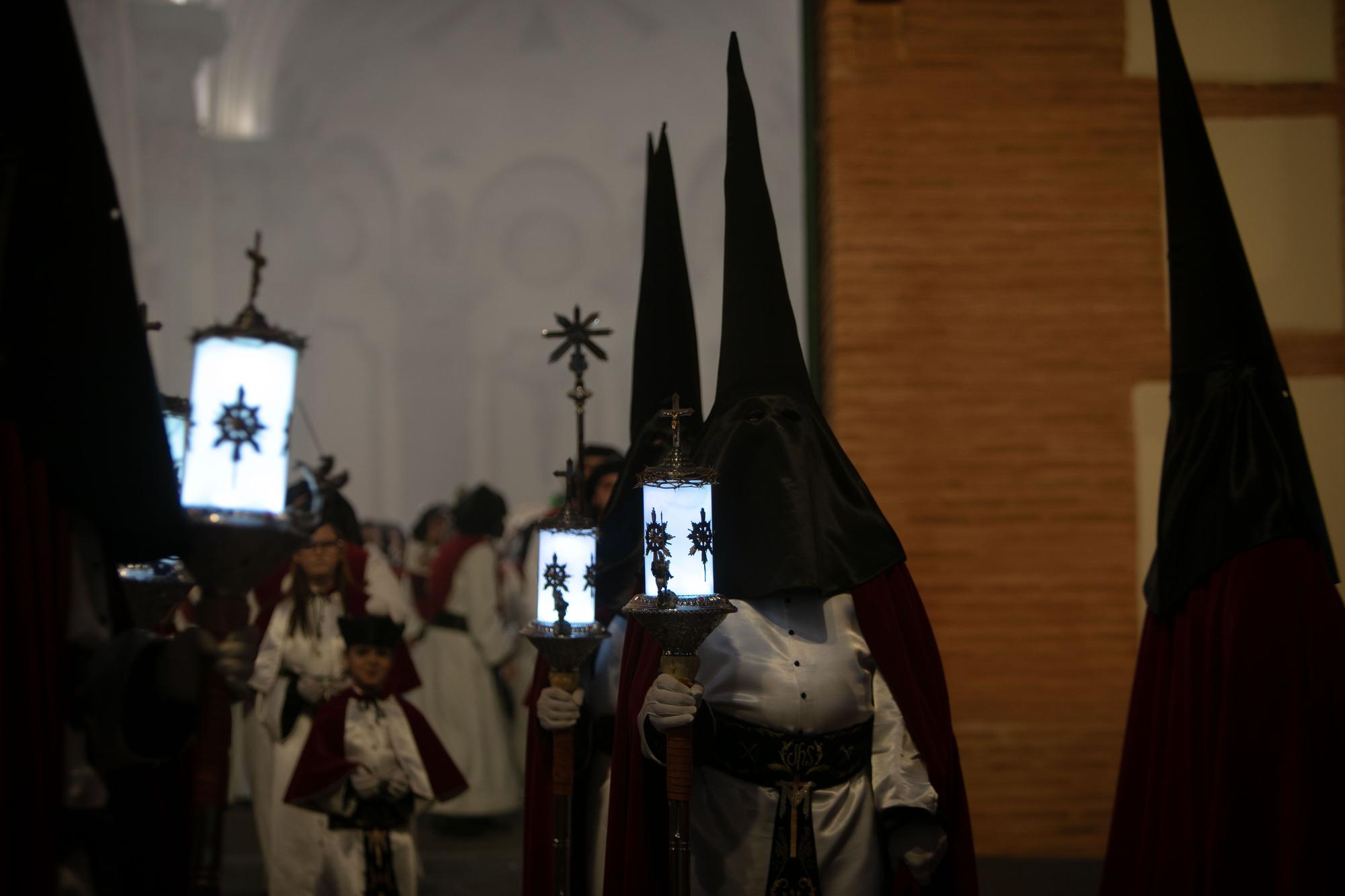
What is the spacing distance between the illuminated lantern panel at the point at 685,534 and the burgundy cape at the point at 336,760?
80.3 inches

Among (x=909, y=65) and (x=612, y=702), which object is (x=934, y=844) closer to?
(x=612, y=702)

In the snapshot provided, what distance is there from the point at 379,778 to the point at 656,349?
2002 millimetres

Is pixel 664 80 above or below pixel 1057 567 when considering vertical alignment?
above

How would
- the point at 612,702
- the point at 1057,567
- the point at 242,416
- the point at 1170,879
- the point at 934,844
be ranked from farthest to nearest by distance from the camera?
the point at 1057,567 → the point at 612,702 → the point at 1170,879 → the point at 934,844 → the point at 242,416

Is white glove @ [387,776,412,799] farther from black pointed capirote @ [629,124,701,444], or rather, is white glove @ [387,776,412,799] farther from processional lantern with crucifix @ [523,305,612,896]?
black pointed capirote @ [629,124,701,444]

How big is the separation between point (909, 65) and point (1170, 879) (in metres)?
4.73

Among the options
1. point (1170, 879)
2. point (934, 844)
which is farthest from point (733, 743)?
point (1170, 879)

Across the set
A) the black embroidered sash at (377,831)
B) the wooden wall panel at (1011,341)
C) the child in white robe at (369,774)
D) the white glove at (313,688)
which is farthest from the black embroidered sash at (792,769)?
the wooden wall panel at (1011,341)

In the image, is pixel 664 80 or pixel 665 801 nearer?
pixel 665 801

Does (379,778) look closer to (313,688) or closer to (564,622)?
(313,688)

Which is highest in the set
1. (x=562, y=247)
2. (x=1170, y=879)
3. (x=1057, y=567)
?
(x=562, y=247)

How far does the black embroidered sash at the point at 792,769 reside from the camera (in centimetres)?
346

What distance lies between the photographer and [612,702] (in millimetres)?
4492

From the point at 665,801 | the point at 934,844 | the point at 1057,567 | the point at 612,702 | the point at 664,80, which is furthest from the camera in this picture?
the point at 664,80
